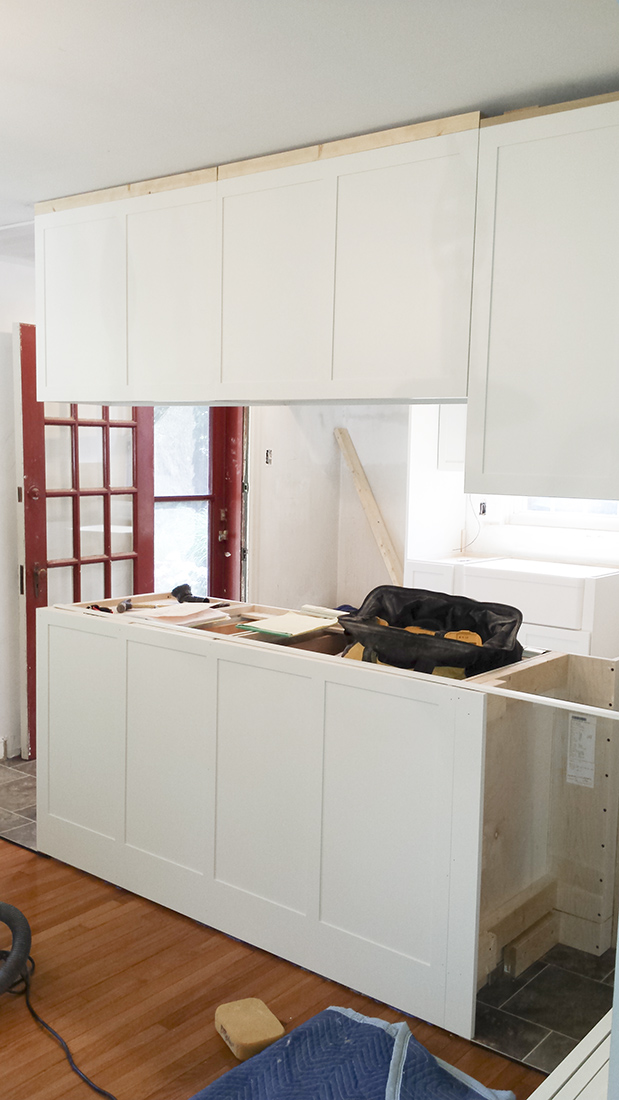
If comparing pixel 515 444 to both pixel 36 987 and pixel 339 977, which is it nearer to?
pixel 339 977

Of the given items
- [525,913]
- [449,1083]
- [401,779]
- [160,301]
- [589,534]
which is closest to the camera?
[449,1083]

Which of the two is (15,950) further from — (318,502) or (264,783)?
(318,502)

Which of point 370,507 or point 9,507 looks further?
point 370,507

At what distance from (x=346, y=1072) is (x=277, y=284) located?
2093mm

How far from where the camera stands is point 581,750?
2127 millimetres

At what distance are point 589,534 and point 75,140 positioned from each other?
3331mm

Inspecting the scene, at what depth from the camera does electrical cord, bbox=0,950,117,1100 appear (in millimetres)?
2072

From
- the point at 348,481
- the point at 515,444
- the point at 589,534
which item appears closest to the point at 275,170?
the point at 515,444

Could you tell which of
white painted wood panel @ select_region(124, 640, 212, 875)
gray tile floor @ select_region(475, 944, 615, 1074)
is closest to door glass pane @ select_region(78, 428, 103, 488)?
white painted wood panel @ select_region(124, 640, 212, 875)

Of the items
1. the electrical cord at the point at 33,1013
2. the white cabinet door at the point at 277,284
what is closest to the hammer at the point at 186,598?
the white cabinet door at the point at 277,284

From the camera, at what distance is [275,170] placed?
8.82ft

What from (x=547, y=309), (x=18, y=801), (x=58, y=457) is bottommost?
(x=18, y=801)

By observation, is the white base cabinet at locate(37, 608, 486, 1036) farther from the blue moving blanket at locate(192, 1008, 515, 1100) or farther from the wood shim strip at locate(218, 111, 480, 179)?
the wood shim strip at locate(218, 111, 480, 179)

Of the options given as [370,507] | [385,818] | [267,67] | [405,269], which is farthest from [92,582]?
[267,67]
